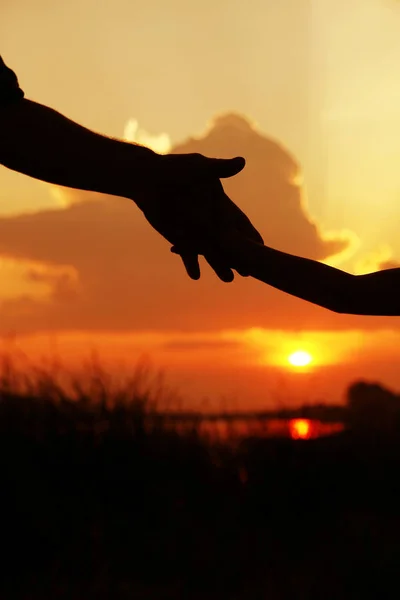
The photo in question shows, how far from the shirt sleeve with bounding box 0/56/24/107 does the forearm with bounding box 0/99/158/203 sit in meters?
0.02

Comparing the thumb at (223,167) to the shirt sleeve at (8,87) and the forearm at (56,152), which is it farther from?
the shirt sleeve at (8,87)

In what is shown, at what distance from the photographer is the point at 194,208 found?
241 centimetres

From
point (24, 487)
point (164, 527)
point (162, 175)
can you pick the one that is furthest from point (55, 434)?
point (162, 175)

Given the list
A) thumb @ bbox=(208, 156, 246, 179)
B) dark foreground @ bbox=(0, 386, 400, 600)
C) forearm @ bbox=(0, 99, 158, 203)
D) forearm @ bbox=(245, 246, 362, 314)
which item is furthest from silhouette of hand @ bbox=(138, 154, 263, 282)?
dark foreground @ bbox=(0, 386, 400, 600)

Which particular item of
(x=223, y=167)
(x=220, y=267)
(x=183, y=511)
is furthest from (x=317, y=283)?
(x=183, y=511)

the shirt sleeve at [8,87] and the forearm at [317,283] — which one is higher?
the shirt sleeve at [8,87]

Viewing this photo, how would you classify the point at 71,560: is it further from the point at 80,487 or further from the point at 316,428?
the point at 316,428

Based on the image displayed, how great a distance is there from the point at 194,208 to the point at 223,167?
145 millimetres

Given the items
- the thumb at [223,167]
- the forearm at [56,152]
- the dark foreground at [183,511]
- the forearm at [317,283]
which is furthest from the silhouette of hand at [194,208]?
the dark foreground at [183,511]

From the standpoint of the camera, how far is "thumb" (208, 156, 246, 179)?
2297 mm

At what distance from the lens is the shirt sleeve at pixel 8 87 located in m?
2.15

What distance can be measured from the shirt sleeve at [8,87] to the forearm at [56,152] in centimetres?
2

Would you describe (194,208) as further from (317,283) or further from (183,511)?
(183,511)

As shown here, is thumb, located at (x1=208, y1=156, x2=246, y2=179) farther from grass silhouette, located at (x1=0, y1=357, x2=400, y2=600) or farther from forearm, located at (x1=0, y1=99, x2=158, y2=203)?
grass silhouette, located at (x1=0, y1=357, x2=400, y2=600)
